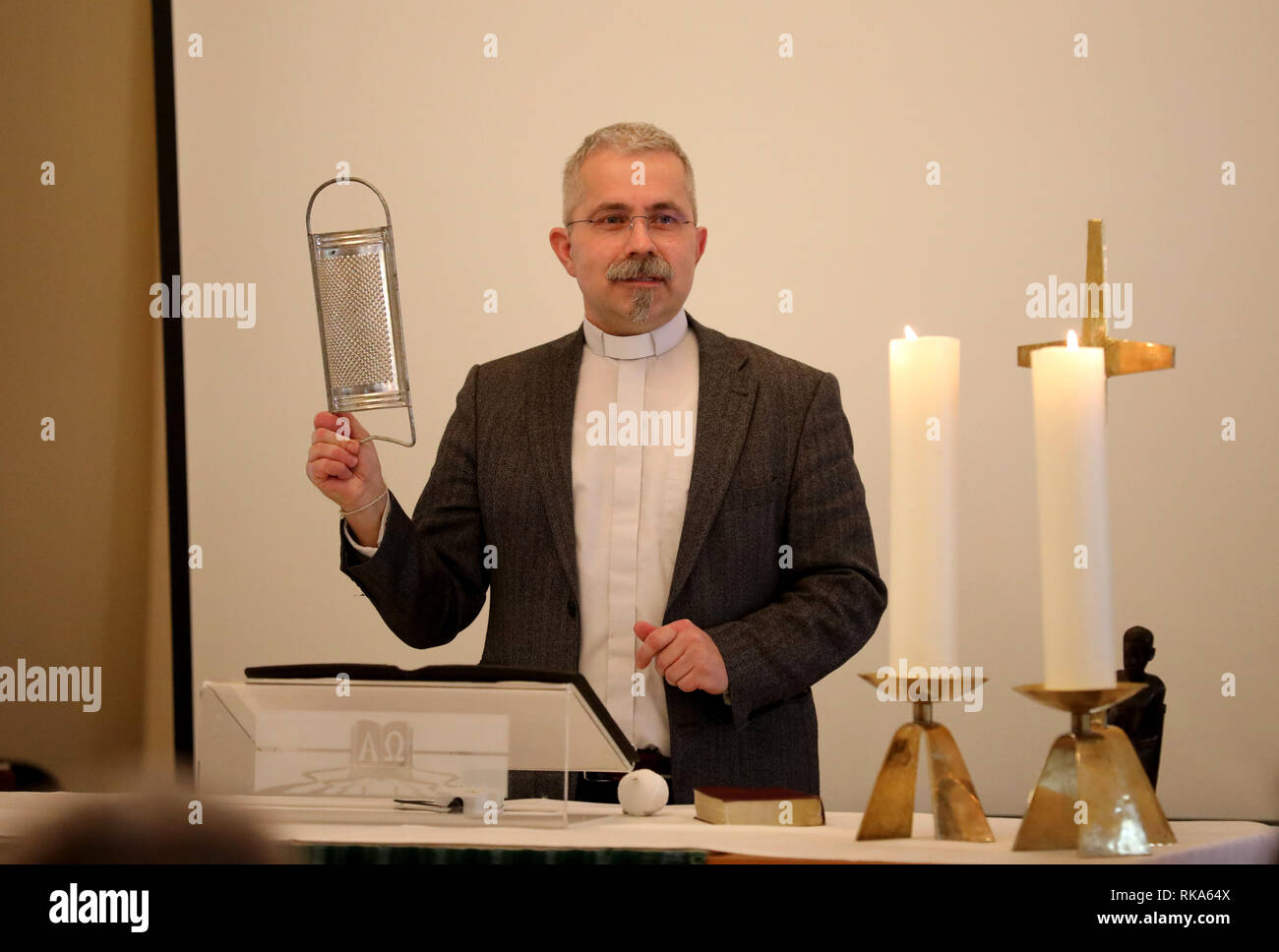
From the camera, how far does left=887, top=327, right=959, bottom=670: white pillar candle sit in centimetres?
111

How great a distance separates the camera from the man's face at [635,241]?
2.28 meters

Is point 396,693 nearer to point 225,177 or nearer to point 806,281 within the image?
point 806,281

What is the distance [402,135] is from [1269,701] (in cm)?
248

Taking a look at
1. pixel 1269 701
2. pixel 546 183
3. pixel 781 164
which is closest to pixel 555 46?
pixel 546 183

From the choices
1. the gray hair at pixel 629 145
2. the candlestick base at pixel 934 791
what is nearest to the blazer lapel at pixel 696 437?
the gray hair at pixel 629 145

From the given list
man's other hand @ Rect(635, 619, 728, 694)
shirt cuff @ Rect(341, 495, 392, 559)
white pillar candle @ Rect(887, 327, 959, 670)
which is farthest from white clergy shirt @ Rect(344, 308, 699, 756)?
white pillar candle @ Rect(887, 327, 959, 670)

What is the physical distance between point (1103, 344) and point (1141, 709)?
1.83m

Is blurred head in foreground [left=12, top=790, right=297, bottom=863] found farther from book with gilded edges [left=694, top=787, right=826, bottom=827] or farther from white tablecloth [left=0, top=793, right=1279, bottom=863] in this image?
book with gilded edges [left=694, top=787, right=826, bottom=827]

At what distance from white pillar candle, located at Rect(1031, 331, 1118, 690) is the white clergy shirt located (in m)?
1.13

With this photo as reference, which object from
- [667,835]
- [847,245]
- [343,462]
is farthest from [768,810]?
[847,245]
